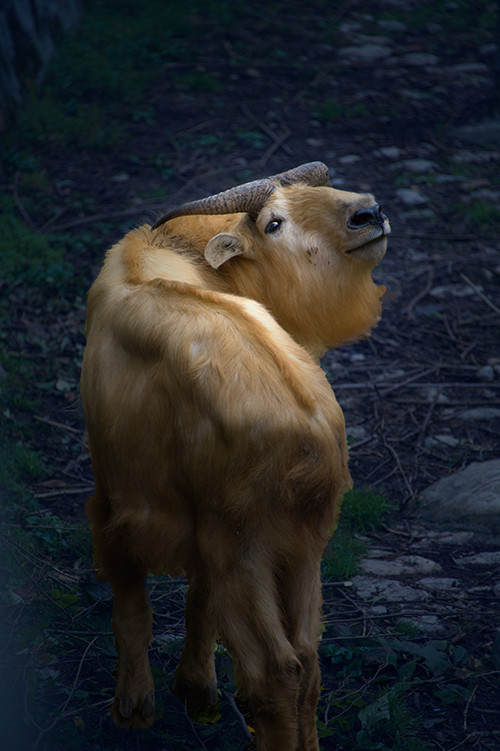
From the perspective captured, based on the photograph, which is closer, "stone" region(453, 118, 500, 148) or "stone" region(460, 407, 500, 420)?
"stone" region(460, 407, 500, 420)

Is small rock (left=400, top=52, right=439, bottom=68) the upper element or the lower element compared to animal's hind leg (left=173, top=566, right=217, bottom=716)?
upper

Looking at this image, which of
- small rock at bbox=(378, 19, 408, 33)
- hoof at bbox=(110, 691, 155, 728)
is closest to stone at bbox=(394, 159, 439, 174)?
small rock at bbox=(378, 19, 408, 33)

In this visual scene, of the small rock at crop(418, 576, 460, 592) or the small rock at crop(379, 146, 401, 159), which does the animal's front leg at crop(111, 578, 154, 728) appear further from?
the small rock at crop(379, 146, 401, 159)

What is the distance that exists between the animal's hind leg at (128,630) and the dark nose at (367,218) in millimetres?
1487

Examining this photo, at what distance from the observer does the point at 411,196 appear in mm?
6922

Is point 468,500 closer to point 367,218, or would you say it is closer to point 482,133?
point 367,218

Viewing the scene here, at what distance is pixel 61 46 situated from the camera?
8539 millimetres

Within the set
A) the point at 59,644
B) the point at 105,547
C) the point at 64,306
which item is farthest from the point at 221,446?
the point at 64,306

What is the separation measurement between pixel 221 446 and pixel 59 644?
5.32 ft

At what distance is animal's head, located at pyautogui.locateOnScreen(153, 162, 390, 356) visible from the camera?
3041mm

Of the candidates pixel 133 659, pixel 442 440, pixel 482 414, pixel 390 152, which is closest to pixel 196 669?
pixel 133 659

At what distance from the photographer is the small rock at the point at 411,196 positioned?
6871 mm

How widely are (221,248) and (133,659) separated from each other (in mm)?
1683

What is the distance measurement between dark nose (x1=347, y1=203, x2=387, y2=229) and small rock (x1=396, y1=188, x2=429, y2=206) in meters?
4.02
